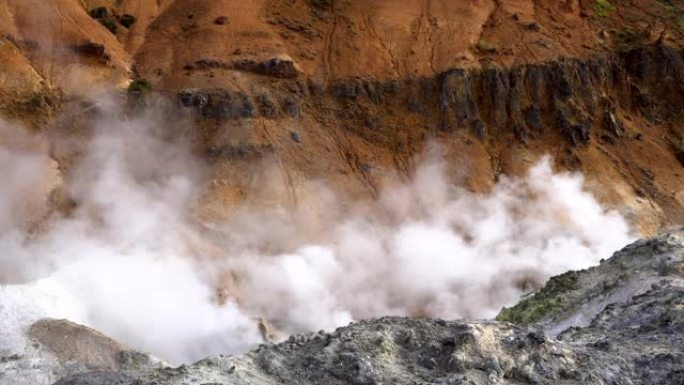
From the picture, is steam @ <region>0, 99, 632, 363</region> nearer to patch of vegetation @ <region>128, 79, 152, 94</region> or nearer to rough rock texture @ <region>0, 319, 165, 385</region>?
patch of vegetation @ <region>128, 79, 152, 94</region>

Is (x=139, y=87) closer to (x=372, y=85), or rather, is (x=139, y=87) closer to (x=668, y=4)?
(x=372, y=85)

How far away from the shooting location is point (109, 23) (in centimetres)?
3538

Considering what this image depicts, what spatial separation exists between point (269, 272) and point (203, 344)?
445cm

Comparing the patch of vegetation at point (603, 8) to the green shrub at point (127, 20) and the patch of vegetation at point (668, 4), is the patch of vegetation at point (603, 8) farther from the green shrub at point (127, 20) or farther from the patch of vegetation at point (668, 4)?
the green shrub at point (127, 20)

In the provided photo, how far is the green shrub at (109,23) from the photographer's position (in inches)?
1390

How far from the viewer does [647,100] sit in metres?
39.4

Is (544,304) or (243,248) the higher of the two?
(243,248)

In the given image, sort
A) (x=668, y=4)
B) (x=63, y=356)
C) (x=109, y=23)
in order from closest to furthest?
(x=63, y=356), (x=109, y=23), (x=668, y=4)

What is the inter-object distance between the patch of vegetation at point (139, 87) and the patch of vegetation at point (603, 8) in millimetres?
23170

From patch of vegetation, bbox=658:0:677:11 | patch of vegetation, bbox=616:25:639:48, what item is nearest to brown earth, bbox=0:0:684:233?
patch of vegetation, bbox=616:25:639:48

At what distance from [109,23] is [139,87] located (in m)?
4.54

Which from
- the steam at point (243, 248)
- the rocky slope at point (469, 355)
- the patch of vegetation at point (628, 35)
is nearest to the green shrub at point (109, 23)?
the steam at point (243, 248)

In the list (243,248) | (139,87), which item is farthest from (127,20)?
(243,248)

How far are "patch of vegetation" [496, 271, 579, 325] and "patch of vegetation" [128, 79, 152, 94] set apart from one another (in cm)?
1857
